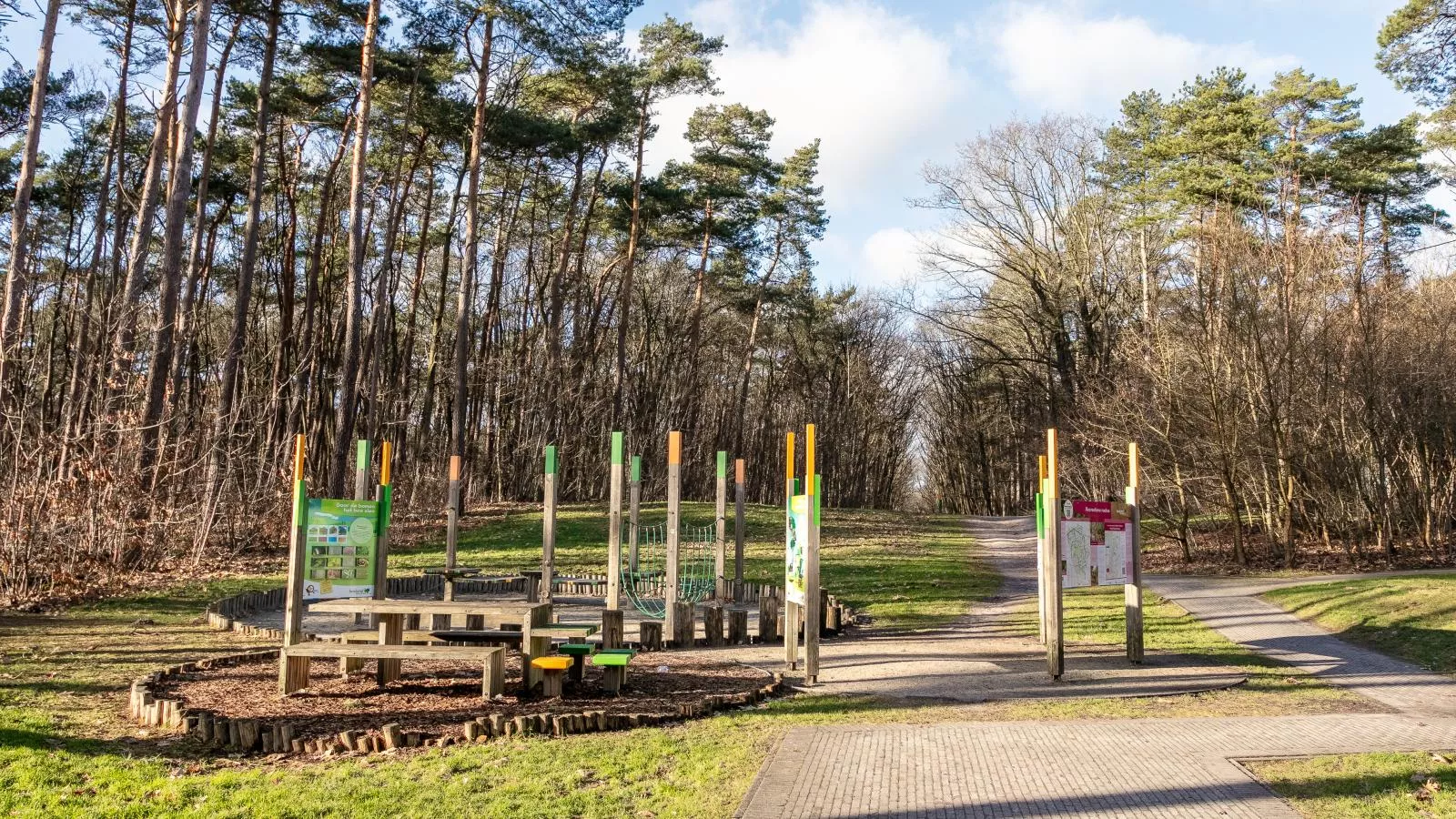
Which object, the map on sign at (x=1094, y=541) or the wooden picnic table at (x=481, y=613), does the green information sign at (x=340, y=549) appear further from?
the map on sign at (x=1094, y=541)

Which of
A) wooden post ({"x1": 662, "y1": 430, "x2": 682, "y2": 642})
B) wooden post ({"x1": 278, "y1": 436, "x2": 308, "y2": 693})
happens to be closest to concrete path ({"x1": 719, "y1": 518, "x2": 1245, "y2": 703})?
wooden post ({"x1": 662, "y1": 430, "x2": 682, "y2": 642})

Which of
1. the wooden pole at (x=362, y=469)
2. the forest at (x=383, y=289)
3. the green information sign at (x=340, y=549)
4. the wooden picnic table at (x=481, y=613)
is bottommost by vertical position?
the wooden picnic table at (x=481, y=613)

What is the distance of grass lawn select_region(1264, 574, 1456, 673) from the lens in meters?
10.8

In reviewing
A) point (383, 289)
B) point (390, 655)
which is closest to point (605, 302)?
point (383, 289)

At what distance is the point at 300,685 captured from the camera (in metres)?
8.20

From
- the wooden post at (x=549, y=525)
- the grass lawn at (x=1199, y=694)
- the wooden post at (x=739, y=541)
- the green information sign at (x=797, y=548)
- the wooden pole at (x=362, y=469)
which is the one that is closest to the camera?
the grass lawn at (x=1199, y=694)

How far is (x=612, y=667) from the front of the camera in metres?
8.36

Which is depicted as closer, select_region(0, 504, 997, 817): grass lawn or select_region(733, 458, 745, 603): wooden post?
select_region(0, 504, 997, 817): grass lawn

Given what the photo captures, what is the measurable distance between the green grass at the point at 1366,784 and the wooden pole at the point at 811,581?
3548 millimetres

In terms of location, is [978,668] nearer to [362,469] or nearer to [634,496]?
[634,496]

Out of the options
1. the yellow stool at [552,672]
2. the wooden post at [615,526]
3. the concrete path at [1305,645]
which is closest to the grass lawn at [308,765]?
the yellow stool at [552,672]

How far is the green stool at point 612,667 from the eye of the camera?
8172 mm

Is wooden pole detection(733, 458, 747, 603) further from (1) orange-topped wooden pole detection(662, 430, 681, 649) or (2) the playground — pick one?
(1) orange-topped wooden pole detection(662, 430, 681, 649)

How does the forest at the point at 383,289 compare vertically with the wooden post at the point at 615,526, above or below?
above
